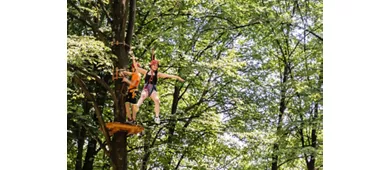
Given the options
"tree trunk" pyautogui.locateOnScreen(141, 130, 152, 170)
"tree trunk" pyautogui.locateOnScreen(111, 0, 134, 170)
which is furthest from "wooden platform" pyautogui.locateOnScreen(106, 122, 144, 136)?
"tree trunk" pyautogui.locateOnScreen(141, 130, 152, 170)

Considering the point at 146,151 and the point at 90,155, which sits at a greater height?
the point at 146,151

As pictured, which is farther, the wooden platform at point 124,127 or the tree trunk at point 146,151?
the tree trunk at point 146,151

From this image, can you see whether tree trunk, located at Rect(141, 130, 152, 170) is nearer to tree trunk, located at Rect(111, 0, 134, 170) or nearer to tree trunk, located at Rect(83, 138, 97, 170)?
tree trunk, located at Rect(83, 138, 97, 170)

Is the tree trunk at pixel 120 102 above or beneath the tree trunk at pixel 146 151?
above

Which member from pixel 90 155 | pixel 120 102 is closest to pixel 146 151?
pixel 90 155

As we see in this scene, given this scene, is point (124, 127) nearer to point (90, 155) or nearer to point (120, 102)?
point (120, 102)

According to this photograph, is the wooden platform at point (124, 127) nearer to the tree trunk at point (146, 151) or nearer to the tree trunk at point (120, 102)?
the tree trunk at point (120, 102)

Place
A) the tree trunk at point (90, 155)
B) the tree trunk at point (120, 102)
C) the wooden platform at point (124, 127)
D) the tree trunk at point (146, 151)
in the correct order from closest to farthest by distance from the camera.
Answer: the wooden platform at point (124, 127), the tree trunk at point (120, 102), the tree trunk at point (146, 151), the tree trunk at point (90, 155)

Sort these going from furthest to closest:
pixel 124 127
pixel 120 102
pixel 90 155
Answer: pixel 90 155, pixel 120 102, pixel 124 127

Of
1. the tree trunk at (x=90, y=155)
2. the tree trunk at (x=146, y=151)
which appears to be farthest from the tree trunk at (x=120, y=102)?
the tree trunk at (x=90, y=155)
